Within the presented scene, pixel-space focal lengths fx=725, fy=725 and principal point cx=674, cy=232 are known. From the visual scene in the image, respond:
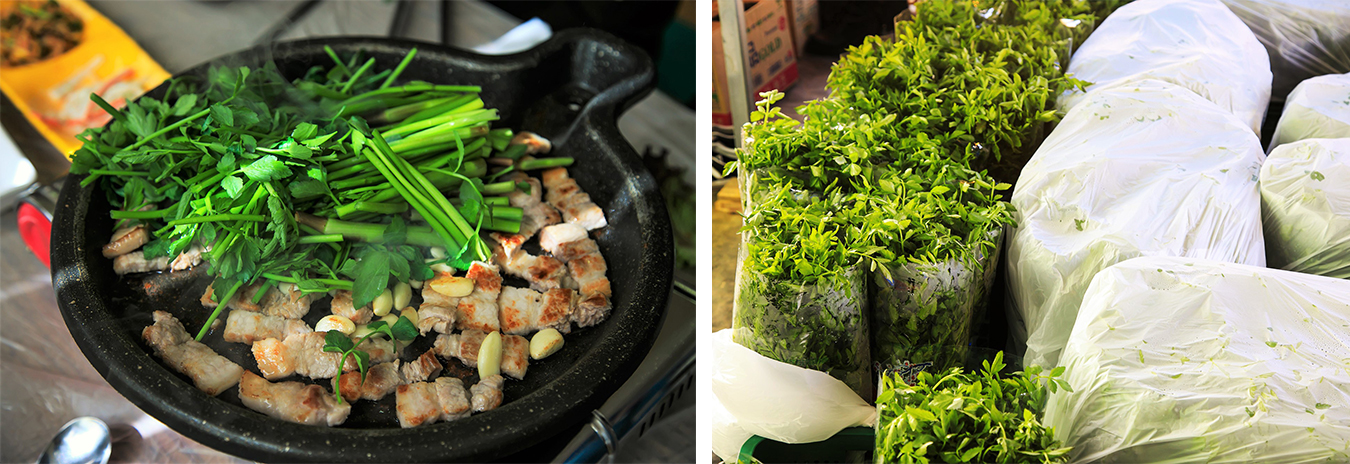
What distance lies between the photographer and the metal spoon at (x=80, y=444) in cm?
120

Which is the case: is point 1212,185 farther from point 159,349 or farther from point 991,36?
A: point 159,349

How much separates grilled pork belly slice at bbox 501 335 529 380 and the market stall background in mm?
125

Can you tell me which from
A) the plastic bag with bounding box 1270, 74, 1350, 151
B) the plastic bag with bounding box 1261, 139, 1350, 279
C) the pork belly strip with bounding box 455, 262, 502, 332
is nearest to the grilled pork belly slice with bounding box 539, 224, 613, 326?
the pork belly strip with bounding box 455, 262, 502, 332

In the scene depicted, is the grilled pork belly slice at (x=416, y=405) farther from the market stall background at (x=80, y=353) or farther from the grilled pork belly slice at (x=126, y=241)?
the grilled pork belly slice at (x=126, y=241)

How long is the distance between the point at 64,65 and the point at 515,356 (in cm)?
154

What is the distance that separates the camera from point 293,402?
1009mm

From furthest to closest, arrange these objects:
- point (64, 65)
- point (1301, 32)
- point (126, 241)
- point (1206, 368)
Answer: point (64, 65) < point (1301, 32) < point (126, 241) < point (1206, 368)

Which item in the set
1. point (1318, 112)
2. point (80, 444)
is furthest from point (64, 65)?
point (1318, 112)

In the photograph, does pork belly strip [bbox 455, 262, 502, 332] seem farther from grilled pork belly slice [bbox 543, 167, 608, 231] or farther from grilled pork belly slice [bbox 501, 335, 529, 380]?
grilled pork belly slice [bbox 543, 167, 608, 231]

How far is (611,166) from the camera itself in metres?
1.42

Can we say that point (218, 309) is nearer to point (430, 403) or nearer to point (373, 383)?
point (373, 383)

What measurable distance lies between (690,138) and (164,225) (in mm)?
1278

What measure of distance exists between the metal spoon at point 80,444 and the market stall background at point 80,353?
0.02 metres

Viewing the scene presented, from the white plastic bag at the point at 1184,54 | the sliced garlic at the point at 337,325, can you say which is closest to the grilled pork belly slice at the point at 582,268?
the sliced garlic at the point at 337,325
